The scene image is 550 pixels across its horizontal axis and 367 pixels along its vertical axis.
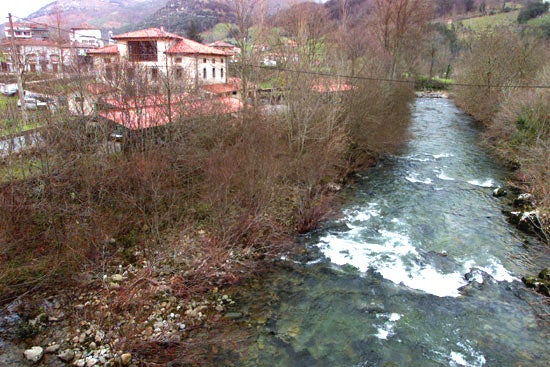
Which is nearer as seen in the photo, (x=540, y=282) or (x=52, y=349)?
(x=52, y=349)

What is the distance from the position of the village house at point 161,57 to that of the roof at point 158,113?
1342 millimetres

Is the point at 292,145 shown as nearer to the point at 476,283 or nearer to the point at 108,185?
the point at 108,185

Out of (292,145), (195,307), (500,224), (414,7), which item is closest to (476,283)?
(500,224)

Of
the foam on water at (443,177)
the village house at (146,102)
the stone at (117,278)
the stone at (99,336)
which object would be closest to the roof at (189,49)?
the village house at (146,102)

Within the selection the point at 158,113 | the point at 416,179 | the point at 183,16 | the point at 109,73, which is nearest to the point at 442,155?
the point at 416,179

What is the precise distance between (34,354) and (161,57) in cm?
2352

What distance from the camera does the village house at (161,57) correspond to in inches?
598

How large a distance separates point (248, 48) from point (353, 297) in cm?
1622

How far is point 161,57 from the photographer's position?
87.6ft

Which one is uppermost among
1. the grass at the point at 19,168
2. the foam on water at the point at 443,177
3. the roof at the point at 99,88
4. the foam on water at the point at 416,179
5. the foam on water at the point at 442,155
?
the roof at the point at 99,88

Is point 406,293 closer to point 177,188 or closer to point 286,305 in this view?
point 286,305

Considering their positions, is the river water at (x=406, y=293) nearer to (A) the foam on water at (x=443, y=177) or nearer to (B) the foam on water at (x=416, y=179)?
(B) the foam on water at (x=416, y=179)

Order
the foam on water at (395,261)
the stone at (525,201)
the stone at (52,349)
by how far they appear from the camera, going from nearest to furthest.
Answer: the stone at (52,349) < the foam on water at (395,261) < the stone at (525,201)

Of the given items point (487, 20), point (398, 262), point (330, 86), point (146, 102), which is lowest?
point (398, 262)
